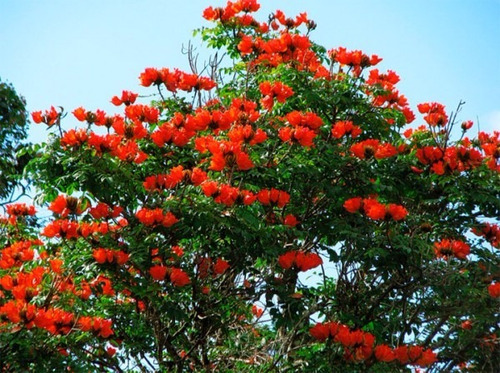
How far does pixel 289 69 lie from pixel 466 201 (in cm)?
193

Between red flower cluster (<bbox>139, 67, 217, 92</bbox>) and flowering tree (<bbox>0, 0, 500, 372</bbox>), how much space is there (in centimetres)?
1

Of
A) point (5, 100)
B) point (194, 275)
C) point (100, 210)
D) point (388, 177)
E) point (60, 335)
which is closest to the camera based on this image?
point (60, 335)

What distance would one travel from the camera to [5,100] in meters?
15.4

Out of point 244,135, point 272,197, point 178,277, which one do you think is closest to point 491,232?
point 272,197

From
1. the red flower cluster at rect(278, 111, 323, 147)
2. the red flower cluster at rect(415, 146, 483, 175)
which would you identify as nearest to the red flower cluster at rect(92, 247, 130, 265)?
the red flower cluster at rect(278, 111, 323, 147)

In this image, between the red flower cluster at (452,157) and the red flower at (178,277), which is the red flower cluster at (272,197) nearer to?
the red flower at (178,277)

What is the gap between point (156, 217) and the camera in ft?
17.1

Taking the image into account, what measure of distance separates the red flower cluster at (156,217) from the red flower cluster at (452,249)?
2240mm

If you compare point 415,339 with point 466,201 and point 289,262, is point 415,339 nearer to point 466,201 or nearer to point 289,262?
point 466,201

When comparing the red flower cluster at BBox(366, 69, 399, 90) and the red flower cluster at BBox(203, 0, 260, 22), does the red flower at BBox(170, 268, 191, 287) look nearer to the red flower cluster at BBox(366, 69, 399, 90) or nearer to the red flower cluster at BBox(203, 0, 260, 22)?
the red flower cluster at BBox(366, 69, 399, 90)

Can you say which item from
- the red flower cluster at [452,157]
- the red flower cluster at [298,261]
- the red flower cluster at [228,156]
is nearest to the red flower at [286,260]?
the red flower cluster at [298,261]

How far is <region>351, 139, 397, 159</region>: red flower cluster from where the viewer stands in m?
5.98

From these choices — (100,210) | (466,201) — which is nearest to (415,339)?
(466,201)

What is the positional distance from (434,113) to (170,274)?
134 inches
